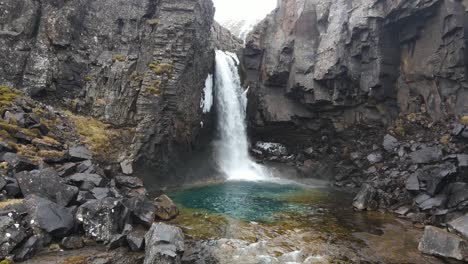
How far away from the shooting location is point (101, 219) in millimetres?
16062

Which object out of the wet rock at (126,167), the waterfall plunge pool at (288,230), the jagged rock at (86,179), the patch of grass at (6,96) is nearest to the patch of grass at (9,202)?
the jagged rock at (86,179)

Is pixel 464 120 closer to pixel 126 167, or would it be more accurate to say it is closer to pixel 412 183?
pixel 412 183

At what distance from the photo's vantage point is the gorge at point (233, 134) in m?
15.9

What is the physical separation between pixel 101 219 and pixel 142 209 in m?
3.05

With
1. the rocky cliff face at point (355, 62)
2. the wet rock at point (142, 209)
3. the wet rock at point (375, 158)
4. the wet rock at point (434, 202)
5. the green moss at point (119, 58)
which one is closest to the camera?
the wet rock at point (142, 209)

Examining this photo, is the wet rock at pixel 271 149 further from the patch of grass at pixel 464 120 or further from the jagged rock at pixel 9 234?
the jagged rock at pixel 9 234

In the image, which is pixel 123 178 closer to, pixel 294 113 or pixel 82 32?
pixel 82 32

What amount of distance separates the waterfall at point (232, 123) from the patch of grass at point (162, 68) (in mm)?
10385

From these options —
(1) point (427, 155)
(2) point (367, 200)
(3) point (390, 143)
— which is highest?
(3) point (390, 143)

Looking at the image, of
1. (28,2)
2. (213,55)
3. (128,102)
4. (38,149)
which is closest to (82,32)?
(28,2)

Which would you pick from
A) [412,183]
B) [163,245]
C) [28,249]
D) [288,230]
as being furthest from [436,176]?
[28,249]

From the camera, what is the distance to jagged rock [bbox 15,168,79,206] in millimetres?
17172

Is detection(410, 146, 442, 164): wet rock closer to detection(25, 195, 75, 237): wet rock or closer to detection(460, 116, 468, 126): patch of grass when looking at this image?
detection(460, 116, 468, 126): patch of grass

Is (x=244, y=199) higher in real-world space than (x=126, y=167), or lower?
lower
